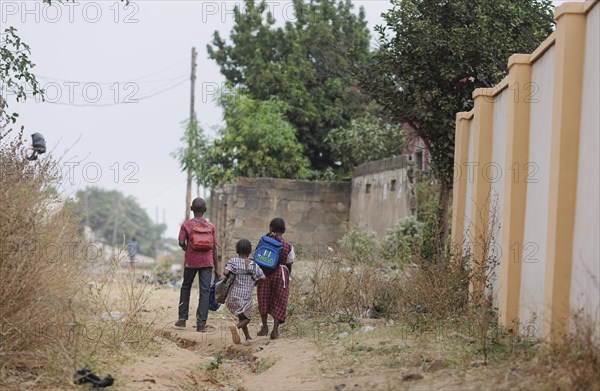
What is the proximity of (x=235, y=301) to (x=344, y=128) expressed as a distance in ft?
61.3

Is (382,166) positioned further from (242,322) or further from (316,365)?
(316,365)

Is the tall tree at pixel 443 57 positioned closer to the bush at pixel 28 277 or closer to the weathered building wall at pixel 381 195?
the weathered building wall at pixel 381 195

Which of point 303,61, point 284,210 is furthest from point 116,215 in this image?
point 284,210

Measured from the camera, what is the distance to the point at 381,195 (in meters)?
21.5

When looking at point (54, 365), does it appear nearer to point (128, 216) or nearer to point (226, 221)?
point (226, 221)

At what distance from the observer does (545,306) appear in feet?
26.5

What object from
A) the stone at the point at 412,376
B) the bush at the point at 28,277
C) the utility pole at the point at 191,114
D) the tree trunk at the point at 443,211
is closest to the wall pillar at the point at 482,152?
the stone at the point at 412,376

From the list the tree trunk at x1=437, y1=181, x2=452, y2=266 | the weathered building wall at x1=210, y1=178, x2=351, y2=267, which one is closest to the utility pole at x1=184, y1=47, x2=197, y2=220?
the weathered building wall at x1=210, y1=178, x2=351, y2=267

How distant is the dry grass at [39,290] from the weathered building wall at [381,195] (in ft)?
32.4

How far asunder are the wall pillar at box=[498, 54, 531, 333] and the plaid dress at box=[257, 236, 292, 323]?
2.53m

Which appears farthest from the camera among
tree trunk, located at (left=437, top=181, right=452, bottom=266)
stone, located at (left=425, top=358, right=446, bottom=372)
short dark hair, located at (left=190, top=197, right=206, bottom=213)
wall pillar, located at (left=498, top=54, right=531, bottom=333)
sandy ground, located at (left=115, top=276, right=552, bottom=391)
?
tree trunk, located at (left=437, top=181, right=452, bottom=266)

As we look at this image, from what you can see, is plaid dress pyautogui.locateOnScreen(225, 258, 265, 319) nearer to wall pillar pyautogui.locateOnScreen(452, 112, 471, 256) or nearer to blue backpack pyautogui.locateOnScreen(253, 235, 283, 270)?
blue backpack pyautogui.locateOnScreen(253, 235, 283, 270)

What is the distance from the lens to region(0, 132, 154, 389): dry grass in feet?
25.3

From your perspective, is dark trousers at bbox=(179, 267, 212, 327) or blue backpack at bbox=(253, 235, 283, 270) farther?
dark trousers at bbox=(179, 267, 212, 327)
